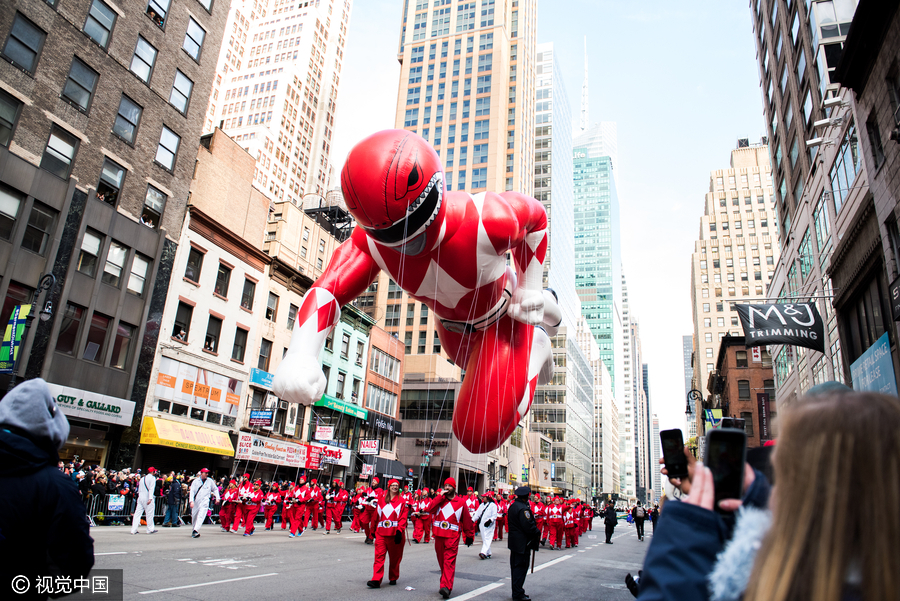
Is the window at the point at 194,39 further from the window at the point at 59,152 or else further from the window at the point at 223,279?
the window at the point at 223,279

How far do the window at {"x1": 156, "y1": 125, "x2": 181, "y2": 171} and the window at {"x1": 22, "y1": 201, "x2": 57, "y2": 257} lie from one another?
5376 millimetres

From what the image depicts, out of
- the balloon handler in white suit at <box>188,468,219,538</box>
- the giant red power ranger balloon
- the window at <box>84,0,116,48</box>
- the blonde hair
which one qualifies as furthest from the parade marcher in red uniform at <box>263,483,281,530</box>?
the blonde hair

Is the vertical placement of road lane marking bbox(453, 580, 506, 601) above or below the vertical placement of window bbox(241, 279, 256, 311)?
below

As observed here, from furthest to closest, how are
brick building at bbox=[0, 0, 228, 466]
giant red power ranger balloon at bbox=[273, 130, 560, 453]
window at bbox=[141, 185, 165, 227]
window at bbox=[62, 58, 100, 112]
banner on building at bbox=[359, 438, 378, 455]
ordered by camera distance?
1. banner on building at bbox=[359, 438, 378, 455]
2. window at bbox=[141, 185, 165, 227]
3. window at bbox=[62, 58, 100, 112]
4. brick building at bbox=[0, 0, 228, 466]
5. giant red power ranger balloon at bbox=[273, 130, 560, 453]

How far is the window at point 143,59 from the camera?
2330 cm

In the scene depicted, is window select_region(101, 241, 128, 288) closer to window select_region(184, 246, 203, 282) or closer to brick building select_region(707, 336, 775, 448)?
window select_region(184, 246, 203, 282)

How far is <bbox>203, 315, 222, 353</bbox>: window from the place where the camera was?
84.3ft

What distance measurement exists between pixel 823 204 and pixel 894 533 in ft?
86.9

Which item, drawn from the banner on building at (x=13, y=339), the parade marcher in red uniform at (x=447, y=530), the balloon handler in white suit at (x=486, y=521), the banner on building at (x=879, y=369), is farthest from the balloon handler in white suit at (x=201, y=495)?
the banner on building at (x=879, y=369)

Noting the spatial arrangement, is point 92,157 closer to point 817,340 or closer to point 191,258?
point 191,258

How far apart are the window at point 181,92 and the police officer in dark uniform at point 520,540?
22883mm

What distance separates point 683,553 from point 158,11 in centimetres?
2943

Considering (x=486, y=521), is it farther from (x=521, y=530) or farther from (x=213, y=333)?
(x=213, y=333)

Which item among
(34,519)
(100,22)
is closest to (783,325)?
(34,519)
